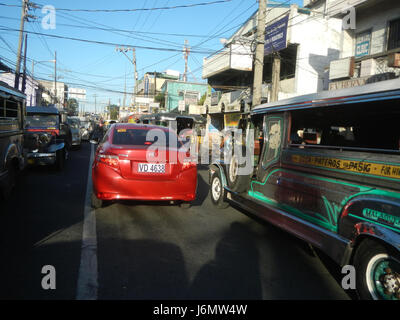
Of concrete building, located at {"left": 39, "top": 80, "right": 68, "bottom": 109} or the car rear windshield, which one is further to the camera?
concrete building, located at {"left": 39, "top": 80, "right": 68, "bottom": 109}

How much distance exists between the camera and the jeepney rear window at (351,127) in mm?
3415

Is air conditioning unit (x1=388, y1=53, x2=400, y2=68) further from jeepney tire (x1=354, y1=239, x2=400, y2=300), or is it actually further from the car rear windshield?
jeepney tire (x1=354, y1=239, x2=400, y2=300)

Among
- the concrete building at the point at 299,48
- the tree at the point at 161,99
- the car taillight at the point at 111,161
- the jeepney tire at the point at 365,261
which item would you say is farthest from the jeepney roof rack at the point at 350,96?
the tree at the point at 161,99

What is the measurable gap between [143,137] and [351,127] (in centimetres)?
349

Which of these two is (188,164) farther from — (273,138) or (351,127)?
(351,127)

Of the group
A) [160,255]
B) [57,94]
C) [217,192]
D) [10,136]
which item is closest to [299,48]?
[217,192]

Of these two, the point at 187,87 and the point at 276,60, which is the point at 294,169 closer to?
the point at 276,60

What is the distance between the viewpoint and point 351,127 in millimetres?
4238

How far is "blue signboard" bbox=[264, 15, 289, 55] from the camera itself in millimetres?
15003

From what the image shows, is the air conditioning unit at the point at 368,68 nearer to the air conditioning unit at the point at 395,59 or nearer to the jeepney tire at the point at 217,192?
the air conditioning unit at the point at 395,59

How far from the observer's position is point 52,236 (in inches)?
170

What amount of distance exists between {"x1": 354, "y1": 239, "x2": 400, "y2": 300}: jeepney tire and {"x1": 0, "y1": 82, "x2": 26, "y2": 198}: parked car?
5427mm

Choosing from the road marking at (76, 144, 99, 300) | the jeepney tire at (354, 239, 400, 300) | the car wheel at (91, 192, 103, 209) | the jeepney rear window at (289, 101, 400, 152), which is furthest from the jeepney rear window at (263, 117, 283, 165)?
the car wheel at (91, 192, 103, 209)

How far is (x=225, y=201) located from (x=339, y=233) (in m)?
3.14
